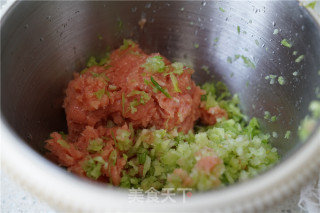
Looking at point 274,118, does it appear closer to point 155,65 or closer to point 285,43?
point 285,43

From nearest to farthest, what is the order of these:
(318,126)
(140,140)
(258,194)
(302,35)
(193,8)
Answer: (258,194) → (318,126) → (302,35) → (140,140) → (193,8)

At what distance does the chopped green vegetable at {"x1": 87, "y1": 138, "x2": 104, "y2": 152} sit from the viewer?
1488mm

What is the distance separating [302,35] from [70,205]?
1.15 metres

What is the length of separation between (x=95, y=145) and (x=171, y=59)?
0.77 m

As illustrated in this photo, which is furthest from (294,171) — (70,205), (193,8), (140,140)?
(193,8)

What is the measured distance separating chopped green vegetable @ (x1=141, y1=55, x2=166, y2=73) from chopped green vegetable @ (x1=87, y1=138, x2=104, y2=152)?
42cm

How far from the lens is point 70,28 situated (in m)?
1.75

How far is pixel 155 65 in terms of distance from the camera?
5.49 feet

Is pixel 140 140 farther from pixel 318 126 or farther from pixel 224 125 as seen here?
pixel 318 126

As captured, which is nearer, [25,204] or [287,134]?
[287,134]

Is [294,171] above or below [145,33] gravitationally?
below

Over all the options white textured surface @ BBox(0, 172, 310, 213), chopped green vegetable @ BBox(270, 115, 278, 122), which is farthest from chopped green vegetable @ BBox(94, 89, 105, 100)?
chopped green vegetable @ BBox(270, 115, 278, 122)

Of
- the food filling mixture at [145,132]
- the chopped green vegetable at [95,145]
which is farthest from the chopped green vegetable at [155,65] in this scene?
the chopped green vegetable at [95,145]

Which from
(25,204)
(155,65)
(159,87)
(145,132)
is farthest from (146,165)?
(25,204)
